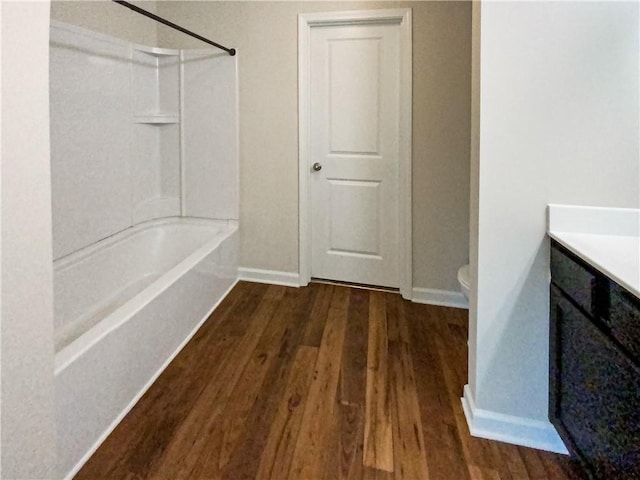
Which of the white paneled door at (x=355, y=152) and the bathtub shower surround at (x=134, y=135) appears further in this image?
the white paneled door at (x=355, y=152)

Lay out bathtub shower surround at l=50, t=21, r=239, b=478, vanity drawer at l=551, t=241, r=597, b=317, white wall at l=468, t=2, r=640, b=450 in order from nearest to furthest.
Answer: vanity drawer at l=551, t=241, r=597, b=317 < white wall at l=468, t=2, r=640, b=450 < bathtub shower surround at l=50, t=21, r=239, b=478

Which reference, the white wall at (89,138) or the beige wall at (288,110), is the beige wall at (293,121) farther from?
the white wall at (89,138)

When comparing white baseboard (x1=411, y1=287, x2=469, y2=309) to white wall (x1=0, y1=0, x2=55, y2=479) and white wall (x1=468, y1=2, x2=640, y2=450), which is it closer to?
white wall (x1=468, y1=2, x2=640, y2=450)

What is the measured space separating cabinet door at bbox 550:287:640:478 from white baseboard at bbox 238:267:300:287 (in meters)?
2.13

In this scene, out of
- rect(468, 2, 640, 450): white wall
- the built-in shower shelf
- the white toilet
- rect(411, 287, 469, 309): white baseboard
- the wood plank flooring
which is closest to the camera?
rect(468, 2, 640, 450): white wall

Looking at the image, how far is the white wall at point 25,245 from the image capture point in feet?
3.16

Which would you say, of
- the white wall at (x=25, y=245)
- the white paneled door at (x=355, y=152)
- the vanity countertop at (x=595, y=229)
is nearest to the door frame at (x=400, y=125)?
the white paneled door at (x=355, y=152)

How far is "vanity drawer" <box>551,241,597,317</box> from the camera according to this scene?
1256 mm

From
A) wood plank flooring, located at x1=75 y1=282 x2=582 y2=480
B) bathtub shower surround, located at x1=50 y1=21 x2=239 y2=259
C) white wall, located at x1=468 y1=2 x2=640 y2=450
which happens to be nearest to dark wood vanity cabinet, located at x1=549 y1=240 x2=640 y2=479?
white wall, located at x1=468 y1=2 x2=640 y2=450

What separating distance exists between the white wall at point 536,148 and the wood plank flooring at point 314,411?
34 centimetres

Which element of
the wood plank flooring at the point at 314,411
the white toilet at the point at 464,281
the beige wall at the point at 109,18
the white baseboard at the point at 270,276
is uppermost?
the beige wall at the point at 109,18

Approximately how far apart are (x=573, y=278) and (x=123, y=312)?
1.74 meters

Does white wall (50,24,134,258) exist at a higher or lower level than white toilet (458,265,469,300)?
higher

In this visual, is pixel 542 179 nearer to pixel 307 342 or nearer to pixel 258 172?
pixel 307 342
